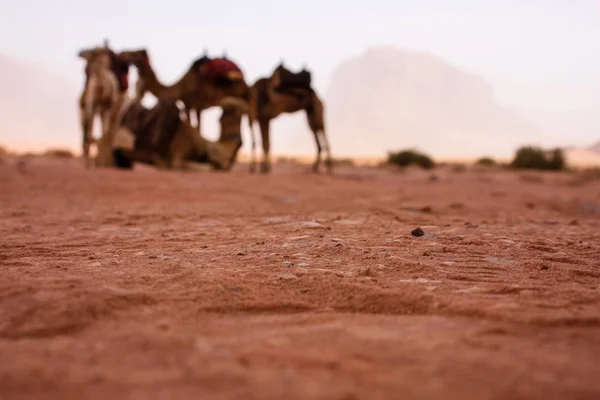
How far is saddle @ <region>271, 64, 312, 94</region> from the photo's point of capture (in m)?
12.8

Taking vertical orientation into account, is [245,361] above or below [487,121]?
below

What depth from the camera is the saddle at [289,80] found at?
1275 centimetres

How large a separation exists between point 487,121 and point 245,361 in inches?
5540

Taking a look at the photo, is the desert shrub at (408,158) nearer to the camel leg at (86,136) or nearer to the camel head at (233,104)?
the camel head at (233,104)

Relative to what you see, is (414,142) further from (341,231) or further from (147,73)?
(341,231)

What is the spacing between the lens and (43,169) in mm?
8586

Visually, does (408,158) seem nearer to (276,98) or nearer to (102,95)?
(276,98)

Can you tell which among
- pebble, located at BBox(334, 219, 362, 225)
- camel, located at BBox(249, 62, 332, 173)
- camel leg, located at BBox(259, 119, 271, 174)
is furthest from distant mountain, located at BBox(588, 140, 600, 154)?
pebble, located at BBox(334, 219, 362, 225)

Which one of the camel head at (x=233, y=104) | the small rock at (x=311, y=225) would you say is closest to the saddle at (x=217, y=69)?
the camel head at (x=233, y=104)

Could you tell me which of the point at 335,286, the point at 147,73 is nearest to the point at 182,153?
the point at 147,73

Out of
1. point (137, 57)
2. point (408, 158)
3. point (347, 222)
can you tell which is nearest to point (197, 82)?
point (137, 57)

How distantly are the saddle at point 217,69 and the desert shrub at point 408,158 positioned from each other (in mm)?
13189

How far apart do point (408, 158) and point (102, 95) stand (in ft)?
54.8

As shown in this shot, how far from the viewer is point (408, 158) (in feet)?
81.9
